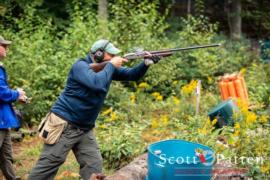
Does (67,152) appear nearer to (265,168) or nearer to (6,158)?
(6,158)

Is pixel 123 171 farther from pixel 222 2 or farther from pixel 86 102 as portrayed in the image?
pixel 222 2

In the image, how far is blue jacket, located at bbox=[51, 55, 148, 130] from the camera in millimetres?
4934

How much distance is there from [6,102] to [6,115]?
0.16m

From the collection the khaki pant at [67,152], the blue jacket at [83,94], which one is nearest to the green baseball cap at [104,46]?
the blue jacket at [83,94]

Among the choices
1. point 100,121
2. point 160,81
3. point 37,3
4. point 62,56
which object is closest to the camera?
point 100,121

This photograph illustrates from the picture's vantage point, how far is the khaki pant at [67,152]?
5.12 m

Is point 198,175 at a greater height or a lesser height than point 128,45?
lesser

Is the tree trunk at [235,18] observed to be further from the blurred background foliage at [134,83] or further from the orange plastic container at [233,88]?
the orange plastic container at [233,88]

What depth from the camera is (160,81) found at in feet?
34.3

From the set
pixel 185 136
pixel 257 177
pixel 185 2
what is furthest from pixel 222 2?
pixel 257 177

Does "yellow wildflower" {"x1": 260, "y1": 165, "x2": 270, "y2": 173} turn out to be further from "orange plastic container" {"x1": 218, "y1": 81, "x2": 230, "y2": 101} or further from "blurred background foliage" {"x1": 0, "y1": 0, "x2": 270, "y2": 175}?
"orange plastic container" {"x1": 218, "y1": 81, "x2": 230, "y2": 101}

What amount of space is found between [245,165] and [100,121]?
3516 mm

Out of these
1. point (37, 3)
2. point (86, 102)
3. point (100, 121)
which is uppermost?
point (37, 3)

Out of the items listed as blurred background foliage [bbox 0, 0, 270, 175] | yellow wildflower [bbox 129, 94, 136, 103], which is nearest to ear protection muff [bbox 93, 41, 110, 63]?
blurred background foliage [bbox 0, 0, 270, 175]
